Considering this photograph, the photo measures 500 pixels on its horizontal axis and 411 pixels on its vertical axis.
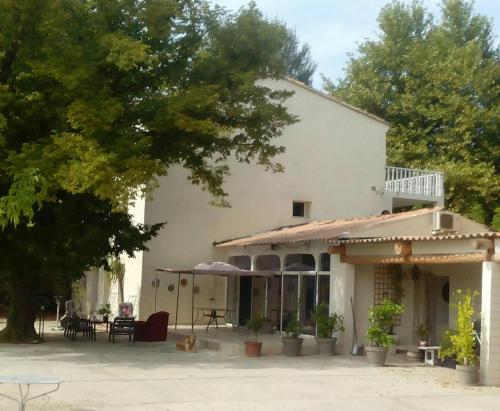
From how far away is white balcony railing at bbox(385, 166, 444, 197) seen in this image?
27.3 m

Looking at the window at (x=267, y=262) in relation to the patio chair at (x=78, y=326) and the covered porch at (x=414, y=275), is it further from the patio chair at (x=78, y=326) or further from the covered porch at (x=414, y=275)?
the patio chair at (x=78, y=326)

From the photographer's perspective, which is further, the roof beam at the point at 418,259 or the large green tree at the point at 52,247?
the large green tree at the point at 52,247

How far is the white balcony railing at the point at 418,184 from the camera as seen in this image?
2728cm

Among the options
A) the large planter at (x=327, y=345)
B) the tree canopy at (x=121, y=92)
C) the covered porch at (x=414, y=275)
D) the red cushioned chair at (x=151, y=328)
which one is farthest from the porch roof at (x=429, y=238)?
the red cushioned chair at (x=151, y=328)

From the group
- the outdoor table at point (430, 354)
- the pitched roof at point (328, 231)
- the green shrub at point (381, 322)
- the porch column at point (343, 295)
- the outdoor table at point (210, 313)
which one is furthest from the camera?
the outdoor table at point (210, 313)

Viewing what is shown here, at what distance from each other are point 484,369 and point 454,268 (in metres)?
4.95

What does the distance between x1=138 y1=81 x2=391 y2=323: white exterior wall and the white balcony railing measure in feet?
1.80

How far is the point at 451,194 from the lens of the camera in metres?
30.9

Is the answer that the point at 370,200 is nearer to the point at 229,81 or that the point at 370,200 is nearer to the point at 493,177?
the point at 493,177

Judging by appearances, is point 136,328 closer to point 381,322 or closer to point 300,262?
point 300,262

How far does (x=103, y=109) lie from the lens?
14.7m

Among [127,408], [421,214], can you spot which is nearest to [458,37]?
[421,214]

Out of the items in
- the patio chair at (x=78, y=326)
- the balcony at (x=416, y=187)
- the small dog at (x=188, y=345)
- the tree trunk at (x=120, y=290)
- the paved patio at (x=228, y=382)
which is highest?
the balcony at (x=416, y=187)

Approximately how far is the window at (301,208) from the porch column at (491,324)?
13.4 meters
